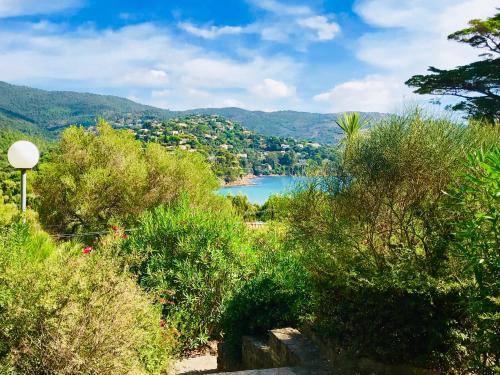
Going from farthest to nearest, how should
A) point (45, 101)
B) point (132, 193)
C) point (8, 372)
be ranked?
point (45, 101)
point (132, 193)
point (8, 372)

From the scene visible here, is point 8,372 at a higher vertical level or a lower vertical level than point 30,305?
lower

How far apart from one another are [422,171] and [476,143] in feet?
1.82

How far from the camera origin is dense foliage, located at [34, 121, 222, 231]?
15.2 metres

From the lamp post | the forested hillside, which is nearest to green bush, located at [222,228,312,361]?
the lamp post

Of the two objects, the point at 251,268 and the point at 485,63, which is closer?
the point at 251,268

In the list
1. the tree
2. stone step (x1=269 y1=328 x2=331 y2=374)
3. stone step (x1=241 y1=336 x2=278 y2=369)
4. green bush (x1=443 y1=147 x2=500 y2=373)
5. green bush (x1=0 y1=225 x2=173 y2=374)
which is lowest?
stone step (x1=241 y1=336 x2=278 y2=369)

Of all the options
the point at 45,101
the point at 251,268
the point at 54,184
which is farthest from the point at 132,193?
the point at 45,101

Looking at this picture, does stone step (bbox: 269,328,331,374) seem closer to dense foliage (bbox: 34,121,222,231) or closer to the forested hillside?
dense foliage (bbox: 34,121,222,231)

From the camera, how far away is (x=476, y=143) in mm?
3746

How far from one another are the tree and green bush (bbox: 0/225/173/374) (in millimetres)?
15336

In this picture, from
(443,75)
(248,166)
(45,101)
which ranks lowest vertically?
(248,166)

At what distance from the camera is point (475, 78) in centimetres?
1645

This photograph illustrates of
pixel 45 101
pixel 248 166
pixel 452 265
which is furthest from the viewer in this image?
pixel 45 101

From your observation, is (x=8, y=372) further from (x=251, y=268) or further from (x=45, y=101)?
(x=45, y=101)
